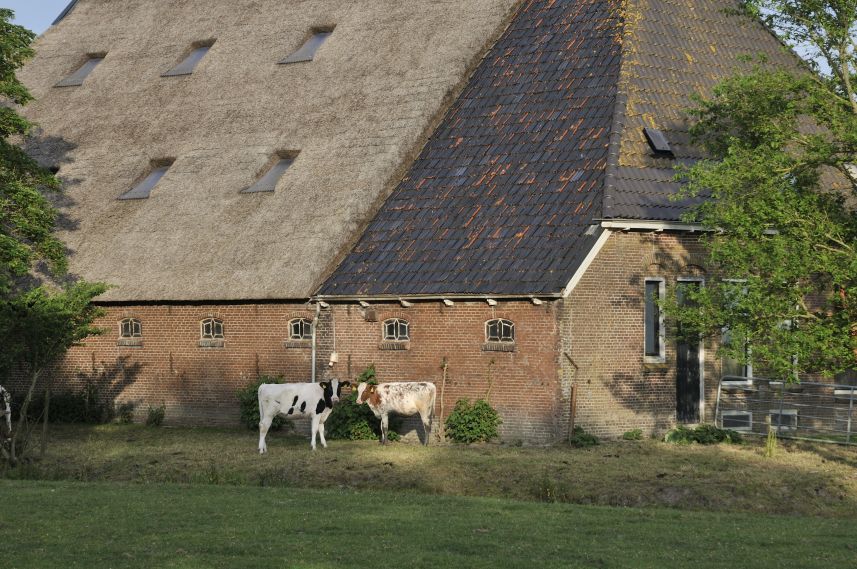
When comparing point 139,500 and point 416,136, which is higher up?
point 416,136

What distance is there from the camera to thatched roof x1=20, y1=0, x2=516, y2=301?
29328mm

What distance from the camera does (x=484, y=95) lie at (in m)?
29.9

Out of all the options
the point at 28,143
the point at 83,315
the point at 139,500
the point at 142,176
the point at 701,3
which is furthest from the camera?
the point at 28,143

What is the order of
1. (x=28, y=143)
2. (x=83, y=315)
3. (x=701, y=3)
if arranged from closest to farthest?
(x=83, y=315) < (x=701, y=3) < (x=28, y=143)

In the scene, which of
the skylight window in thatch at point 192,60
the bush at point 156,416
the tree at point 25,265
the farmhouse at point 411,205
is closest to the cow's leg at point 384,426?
the farmhouse at point 411,205

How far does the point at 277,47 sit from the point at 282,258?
855cm

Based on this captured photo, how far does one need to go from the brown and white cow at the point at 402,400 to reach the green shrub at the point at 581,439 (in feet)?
8.97

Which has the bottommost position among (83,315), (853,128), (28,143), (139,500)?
(139,500)

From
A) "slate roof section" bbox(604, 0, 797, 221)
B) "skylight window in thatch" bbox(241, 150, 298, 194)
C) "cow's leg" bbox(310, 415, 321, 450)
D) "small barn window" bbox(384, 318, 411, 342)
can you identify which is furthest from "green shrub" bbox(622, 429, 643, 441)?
"skylight window in thatch" bbox(241, 150, 298, 194)

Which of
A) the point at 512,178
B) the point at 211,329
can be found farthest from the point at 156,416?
the point at 512,178

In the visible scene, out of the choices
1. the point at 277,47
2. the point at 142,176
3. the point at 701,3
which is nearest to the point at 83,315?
the point at 142,176

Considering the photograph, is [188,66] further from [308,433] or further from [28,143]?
[308,433]

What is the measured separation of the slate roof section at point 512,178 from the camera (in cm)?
2547

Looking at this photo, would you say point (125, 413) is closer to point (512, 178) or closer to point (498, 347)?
point (498, 347)
